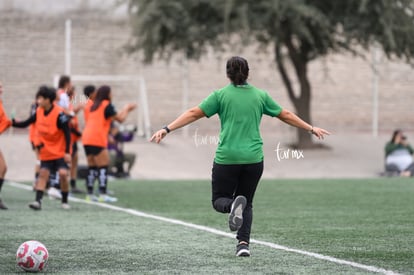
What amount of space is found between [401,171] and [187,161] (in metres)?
6.87

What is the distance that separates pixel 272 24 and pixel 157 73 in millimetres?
5480

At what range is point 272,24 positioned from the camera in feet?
89.6

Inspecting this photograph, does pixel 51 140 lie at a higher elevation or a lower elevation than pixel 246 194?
higher

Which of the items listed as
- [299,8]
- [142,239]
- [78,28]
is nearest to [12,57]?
[78,28]

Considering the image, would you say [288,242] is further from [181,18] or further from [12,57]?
[12,57]

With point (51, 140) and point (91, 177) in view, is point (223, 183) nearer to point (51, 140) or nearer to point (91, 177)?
point (51, 140)

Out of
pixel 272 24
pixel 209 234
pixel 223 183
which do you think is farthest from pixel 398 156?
pixel 223 183

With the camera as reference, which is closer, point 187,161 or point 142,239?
point 142,239

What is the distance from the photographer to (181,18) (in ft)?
90.1

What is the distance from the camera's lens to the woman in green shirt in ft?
28.8

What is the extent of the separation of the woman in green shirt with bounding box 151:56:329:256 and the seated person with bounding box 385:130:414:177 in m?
Result: 16.5

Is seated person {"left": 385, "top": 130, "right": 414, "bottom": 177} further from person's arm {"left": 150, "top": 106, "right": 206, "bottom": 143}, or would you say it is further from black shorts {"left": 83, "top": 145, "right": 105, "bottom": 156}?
person's arm {"left": 150, "top": 106, "right": 206, "bottom": 143}

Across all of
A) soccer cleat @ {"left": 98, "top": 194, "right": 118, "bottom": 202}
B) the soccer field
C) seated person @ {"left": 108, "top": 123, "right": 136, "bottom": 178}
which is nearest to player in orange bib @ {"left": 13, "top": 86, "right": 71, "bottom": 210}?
the soccer field

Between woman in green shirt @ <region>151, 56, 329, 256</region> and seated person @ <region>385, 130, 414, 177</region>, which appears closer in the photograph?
woman in green shirt @ <region>151, 56, 329, 256</region>
